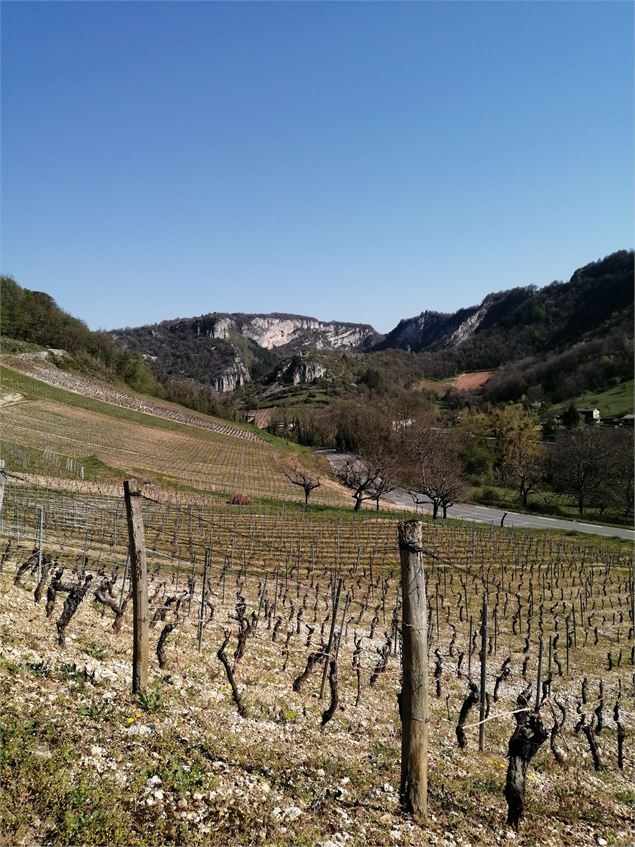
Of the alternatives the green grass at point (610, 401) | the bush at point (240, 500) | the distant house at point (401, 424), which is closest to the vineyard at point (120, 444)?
the bush at point (240, 500)

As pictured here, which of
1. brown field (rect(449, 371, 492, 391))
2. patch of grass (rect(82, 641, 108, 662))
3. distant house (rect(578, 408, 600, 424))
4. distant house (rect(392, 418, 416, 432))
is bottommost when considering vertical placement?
patch of grass (rect(82, 641, 108, 662))

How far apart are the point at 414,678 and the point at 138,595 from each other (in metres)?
3.53

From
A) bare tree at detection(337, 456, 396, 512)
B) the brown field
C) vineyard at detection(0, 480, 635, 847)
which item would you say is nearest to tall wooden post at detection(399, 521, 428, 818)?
vineyard at detection(0, 480, 635, 847)

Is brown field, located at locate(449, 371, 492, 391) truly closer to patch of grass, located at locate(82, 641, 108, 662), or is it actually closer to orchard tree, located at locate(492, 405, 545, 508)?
orchard tree, located at locate(492, 405, 545, 508)

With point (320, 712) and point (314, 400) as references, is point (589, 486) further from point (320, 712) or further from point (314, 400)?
point (314, 400)

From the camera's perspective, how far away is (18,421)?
48.0 m

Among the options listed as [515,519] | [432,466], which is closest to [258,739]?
[515,519]

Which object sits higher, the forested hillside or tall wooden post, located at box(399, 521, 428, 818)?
the forested hillside

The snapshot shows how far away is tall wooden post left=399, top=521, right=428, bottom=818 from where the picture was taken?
4844 mm

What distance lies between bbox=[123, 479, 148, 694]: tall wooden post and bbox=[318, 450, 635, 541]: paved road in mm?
42849

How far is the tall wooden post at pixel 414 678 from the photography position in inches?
191

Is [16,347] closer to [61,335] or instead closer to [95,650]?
[61,335]

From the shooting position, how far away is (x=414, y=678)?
4.85 m

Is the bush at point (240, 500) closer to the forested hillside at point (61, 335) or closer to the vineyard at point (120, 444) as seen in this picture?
the vineyard at point (120, 444)
